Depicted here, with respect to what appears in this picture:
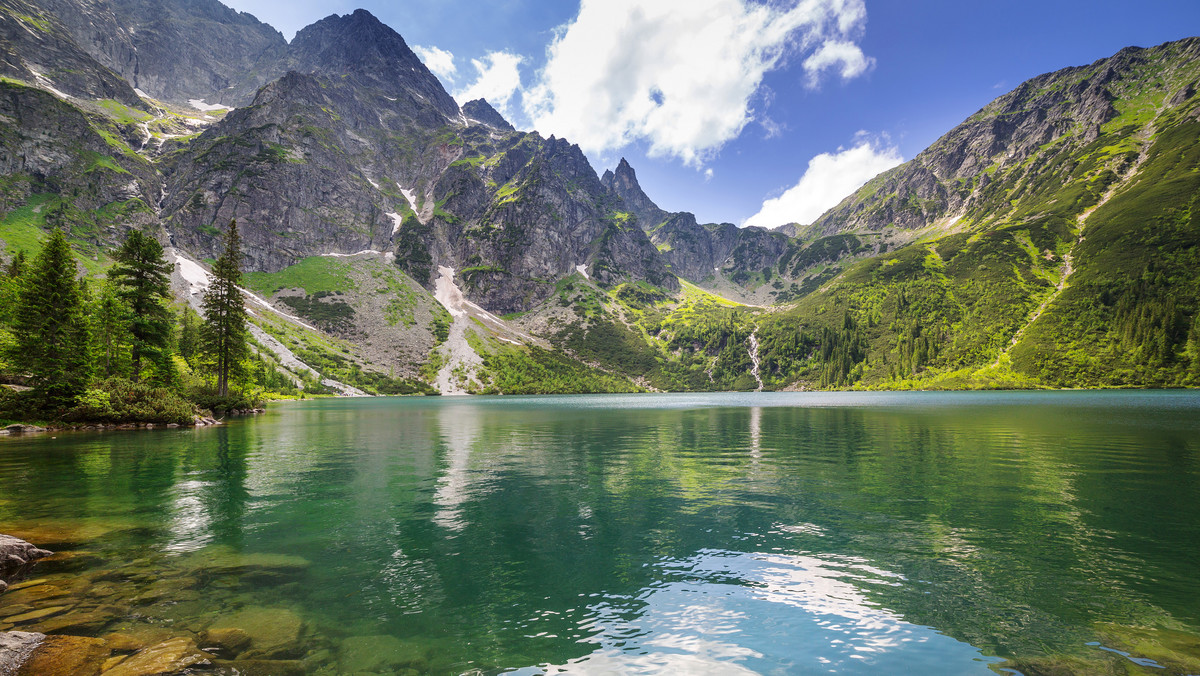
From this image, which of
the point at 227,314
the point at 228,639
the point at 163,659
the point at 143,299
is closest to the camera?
the point at 163,659

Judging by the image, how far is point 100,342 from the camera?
62969 millimetres

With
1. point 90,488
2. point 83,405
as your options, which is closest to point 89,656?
point 90,488

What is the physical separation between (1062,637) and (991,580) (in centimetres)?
409

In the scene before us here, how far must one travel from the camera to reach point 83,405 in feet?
180

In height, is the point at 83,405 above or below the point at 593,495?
above

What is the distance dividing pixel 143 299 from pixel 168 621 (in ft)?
249

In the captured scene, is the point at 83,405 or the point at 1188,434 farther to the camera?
the point at 83,405

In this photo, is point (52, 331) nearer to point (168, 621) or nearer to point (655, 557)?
point (168, 621)

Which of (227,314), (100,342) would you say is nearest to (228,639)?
(100,342)

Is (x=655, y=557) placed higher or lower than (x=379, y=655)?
lower

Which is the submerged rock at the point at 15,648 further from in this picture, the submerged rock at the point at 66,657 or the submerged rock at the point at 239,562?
the submerged rock at the point at 239,562

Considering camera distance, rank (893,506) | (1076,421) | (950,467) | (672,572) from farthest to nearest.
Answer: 1. (1076,421)
2. (950,467)
3. (893,506)
4. (672,572)

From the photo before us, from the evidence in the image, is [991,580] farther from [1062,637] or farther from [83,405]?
[83,405]

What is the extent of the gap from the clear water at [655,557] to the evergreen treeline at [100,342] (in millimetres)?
20815
